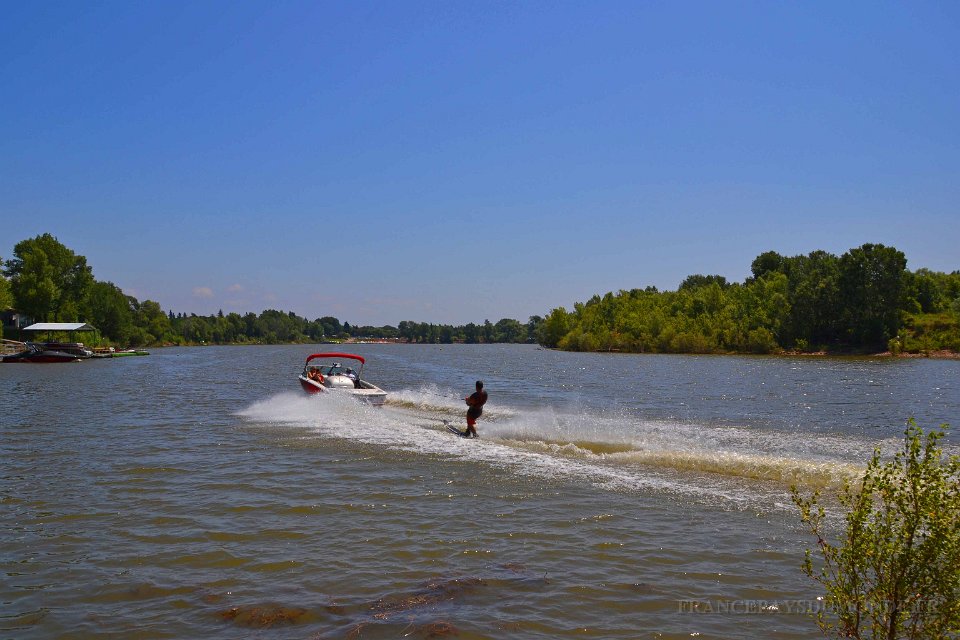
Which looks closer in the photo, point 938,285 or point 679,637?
point 679,637

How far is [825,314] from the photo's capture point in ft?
324

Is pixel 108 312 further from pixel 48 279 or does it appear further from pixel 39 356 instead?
pixel 39 356

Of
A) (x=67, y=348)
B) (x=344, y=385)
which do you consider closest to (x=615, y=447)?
(x=344, y=385)

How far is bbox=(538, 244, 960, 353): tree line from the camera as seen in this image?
93875mm

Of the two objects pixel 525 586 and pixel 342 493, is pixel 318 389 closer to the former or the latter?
pixel 342 493

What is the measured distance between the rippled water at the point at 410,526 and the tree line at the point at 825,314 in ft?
269

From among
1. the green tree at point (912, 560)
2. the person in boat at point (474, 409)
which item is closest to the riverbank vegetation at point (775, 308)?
the person in boat at point (474, 409)

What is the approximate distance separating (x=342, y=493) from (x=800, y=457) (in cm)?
1119

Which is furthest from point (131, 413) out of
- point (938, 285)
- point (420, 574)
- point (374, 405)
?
point (938, 285)

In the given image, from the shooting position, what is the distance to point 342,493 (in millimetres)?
12867

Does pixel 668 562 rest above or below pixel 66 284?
below

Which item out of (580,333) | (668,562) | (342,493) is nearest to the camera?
(668,562)

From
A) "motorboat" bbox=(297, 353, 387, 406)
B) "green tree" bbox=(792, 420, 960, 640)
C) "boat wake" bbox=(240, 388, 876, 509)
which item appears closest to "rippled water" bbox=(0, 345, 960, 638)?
"boat wake" bbox=(240, 388, 876, 509)

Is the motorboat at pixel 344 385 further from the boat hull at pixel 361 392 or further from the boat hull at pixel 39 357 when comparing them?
the boat hull at pixel 39 357
